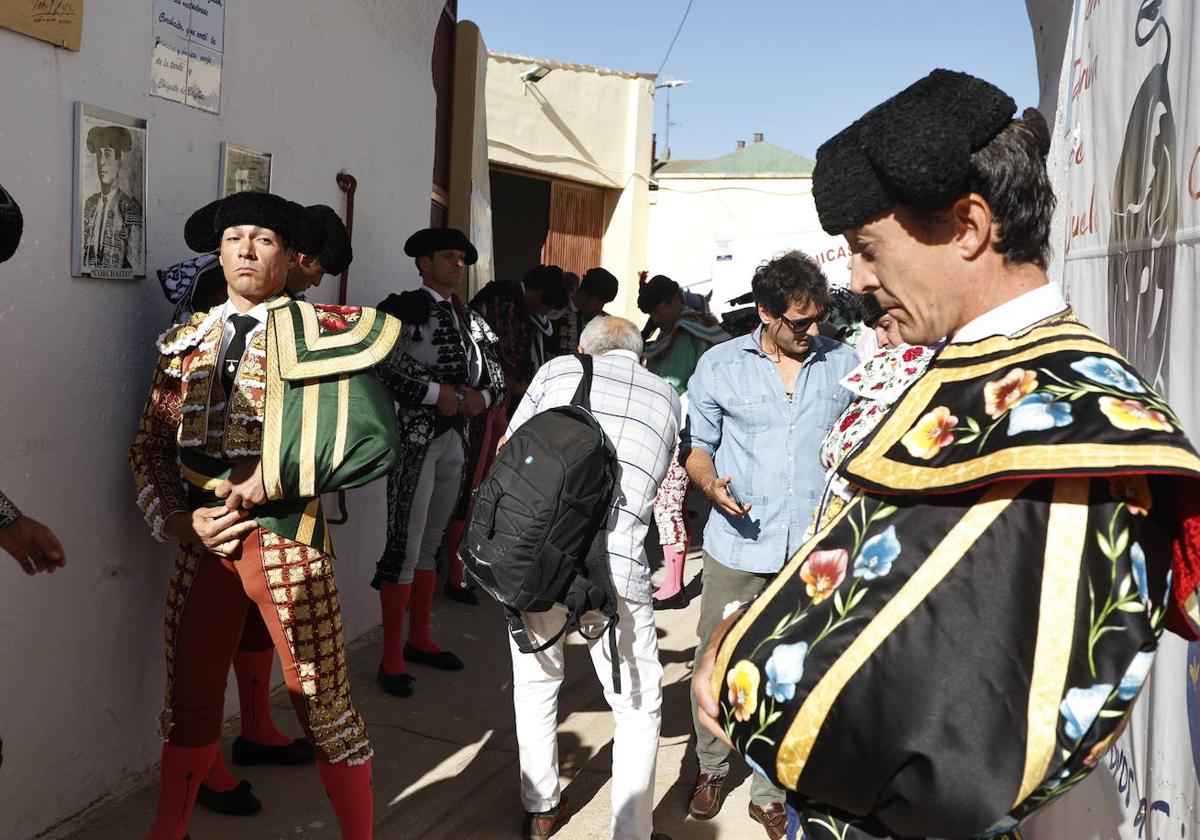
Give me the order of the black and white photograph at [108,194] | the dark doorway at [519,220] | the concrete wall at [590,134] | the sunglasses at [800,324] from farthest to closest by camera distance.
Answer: the dark doorway at [519,220]
the concrete wall at [590,134]
the sunglasses at [800,324]
the black and white photograph at [108,194]

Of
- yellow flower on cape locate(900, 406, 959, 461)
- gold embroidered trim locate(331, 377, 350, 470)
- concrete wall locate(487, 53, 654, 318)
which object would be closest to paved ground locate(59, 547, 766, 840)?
Result: gold embroidered trim locate(331, 377, 350, 470)

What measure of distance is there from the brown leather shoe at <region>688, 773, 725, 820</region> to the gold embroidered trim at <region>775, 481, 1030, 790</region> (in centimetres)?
277

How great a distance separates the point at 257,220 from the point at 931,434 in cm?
229

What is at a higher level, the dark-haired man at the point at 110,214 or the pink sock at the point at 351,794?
the dark-haired man at the point at 110,214

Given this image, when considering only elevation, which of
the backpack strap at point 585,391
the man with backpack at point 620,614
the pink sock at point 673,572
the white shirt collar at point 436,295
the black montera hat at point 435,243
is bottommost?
the pink sock at point 673,572

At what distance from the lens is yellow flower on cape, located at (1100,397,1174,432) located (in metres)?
1.17

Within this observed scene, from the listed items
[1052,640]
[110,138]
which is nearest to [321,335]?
[110,138]

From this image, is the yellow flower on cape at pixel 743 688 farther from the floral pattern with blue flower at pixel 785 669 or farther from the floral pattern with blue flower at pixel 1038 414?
the floral pattern with blue flower at pixel 1038 414

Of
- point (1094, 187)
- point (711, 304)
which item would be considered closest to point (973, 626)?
point (1094, 187)

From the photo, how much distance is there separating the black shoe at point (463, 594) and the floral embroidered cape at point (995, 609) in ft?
16.8

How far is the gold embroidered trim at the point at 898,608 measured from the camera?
1.24 m

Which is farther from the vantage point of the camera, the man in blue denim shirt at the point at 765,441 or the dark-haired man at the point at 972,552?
the man in blue denim shirt at the point at 765,441

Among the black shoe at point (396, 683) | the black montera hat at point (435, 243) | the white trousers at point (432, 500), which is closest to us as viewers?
the black shoe at point (396, 683)

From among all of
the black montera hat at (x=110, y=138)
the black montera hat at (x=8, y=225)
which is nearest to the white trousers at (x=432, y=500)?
the black montera hat at (x=110, y=138)
